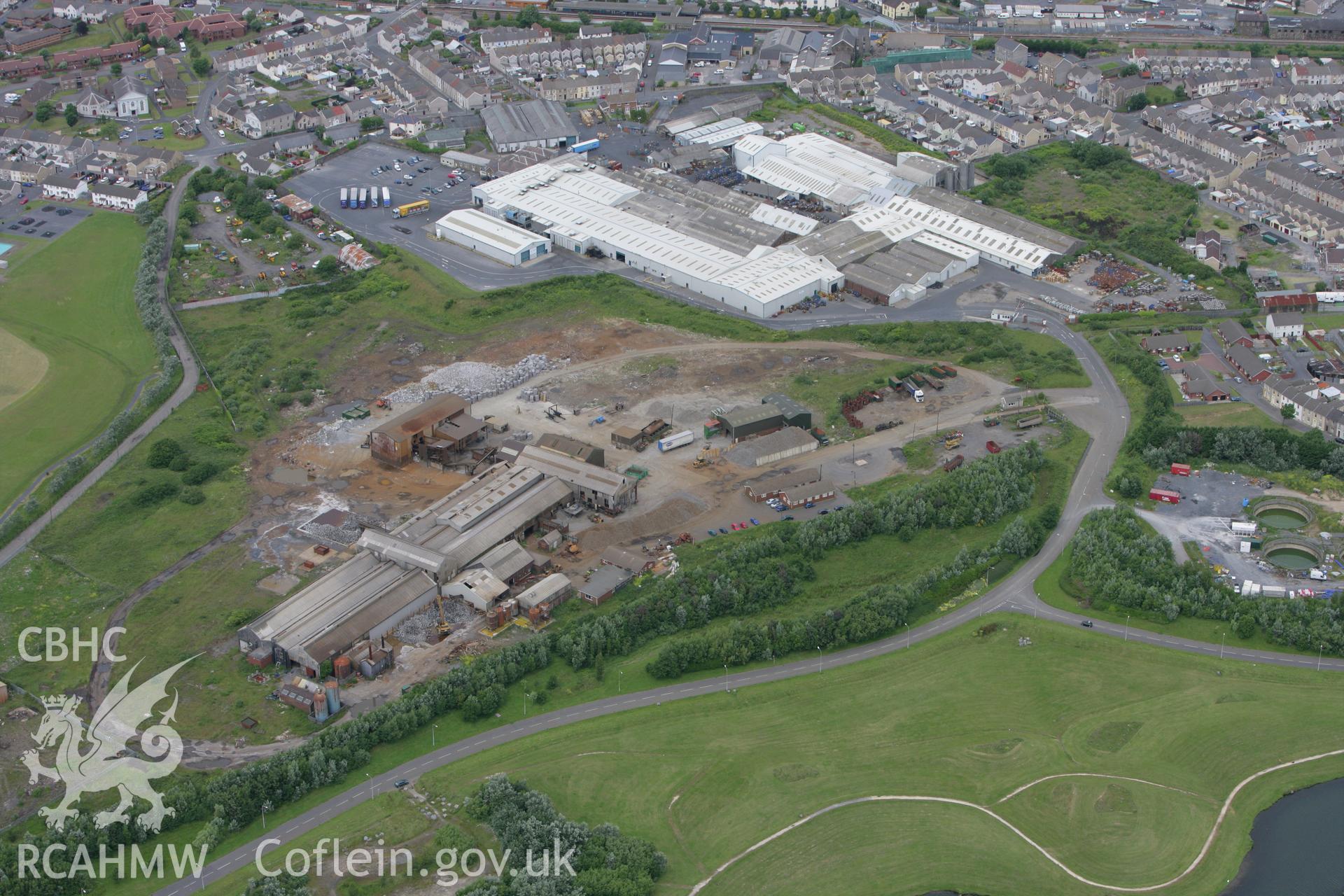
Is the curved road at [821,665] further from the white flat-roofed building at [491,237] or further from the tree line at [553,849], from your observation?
the white flat-roofed building at [491,237]

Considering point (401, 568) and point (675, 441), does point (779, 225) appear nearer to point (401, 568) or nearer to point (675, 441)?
point (675, 441)

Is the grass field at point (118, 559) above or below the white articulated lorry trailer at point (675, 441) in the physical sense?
below

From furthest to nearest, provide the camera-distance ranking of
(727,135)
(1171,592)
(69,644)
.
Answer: (727,135), (1171,592), (69,644)

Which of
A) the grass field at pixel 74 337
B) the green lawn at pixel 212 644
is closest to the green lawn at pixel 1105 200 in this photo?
the grass field at pixel 74 337

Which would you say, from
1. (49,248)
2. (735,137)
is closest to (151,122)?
(49,248)

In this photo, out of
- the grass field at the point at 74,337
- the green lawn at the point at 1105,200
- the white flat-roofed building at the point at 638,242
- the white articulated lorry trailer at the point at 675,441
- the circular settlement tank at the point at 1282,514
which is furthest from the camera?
the green lawn at the point at 1105,200

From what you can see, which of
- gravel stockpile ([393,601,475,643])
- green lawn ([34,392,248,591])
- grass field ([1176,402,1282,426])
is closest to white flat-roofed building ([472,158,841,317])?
grass field ([1176,402,1282,426])

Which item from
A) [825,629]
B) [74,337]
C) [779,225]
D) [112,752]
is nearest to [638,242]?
[779,225]
